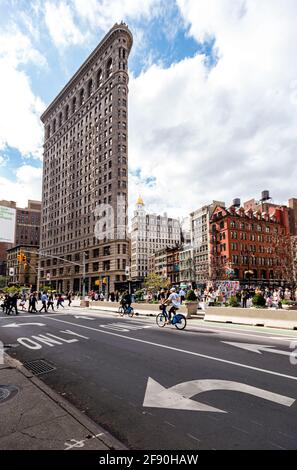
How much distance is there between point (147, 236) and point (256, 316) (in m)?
144

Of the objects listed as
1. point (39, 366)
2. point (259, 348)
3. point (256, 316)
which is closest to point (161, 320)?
point (256, 316)

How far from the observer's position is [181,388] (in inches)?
218

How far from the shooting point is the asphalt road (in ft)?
12.5

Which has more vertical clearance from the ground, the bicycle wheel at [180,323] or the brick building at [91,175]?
the brick building at [91,175]

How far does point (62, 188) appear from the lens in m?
85.6

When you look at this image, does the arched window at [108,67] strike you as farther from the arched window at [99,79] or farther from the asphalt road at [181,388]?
the asphalt road at [181,388]

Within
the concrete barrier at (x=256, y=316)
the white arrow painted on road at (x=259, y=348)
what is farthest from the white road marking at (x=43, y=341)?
the concrete barrier at (x=256, y=316)

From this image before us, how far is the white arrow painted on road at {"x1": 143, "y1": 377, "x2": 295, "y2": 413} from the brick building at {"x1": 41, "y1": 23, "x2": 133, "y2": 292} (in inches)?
2032

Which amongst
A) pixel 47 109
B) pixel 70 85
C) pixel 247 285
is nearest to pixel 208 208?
pixel 247 285

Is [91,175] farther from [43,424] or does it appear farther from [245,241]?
Answer: [43,424]

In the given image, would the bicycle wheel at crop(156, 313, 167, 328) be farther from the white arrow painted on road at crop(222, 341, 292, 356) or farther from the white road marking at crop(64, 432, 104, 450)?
the white road marking at crop(64, 432, 104, 450)

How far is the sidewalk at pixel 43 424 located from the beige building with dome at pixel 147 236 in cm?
14718

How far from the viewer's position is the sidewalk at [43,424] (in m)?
3.46

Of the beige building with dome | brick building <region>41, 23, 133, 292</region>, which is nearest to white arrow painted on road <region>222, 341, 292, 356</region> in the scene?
brick building <region>41, 23, 133, 292</region>
